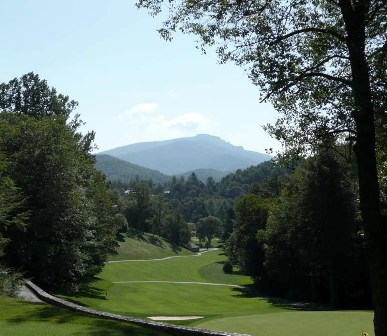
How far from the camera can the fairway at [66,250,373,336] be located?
70.2 ft

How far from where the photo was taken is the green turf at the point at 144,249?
3691 inches

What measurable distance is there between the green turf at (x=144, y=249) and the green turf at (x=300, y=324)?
65952 mm

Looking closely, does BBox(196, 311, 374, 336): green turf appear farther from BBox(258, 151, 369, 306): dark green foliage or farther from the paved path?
BBox(258, 151, 369, 306): dark green foliage

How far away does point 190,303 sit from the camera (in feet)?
148

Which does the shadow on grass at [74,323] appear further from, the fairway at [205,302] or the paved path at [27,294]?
the paved path at [27,294]

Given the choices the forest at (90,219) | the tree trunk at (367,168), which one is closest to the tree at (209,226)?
the forest at (90,219)

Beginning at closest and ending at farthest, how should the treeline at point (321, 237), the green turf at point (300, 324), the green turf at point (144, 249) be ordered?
the green turf at point (300, 324) → the treeline at point (321, 237) → the green turf at point (144, 249)

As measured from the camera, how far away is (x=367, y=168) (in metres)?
9.18

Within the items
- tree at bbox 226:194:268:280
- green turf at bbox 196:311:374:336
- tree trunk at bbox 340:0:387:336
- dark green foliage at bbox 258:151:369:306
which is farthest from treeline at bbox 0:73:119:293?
tree at bbox 226:194:268:280

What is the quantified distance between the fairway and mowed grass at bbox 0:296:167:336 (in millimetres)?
8082

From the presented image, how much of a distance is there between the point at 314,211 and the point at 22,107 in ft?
111

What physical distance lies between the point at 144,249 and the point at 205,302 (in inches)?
2271

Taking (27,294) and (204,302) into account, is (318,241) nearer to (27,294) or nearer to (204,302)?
(204,302)

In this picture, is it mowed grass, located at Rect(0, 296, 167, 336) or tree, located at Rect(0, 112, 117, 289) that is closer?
mowed grass, located at Rect(0, 296, 167, 336)
